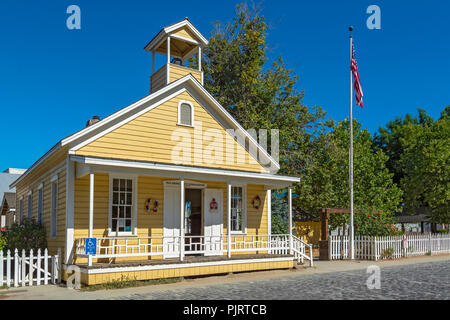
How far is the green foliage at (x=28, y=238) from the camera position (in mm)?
16031

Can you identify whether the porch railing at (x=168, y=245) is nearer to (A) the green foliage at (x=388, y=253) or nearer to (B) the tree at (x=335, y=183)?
(A) the green foliage at (x=388, y=253)

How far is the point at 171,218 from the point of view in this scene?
53.3 feet

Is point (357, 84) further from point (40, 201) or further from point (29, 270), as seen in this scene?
point (29, 270)

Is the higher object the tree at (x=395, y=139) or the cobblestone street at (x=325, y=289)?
the tree at (x=395, y=139)

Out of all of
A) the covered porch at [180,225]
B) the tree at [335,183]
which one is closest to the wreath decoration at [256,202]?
the covered porch at [180,225]

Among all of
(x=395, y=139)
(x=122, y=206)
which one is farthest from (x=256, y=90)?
(x=395, y=139)

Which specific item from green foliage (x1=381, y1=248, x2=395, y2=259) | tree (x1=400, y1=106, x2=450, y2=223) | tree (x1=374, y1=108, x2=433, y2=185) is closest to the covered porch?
green foliage (x1=381, y1=248, x2=395, y2=259)

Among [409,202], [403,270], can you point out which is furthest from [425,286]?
[409,202]

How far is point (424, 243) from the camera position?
24484mm

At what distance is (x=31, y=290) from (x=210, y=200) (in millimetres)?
7120

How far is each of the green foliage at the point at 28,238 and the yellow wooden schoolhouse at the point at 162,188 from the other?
0.93 feet

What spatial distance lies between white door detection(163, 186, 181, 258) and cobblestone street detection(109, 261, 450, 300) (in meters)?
3.34

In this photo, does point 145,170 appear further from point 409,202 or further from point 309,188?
point 409,202

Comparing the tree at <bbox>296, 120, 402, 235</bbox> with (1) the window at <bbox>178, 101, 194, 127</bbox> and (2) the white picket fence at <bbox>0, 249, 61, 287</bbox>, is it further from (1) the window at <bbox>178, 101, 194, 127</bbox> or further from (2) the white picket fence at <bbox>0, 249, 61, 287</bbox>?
(2) the white picket fence at <bbox>0, 249, 61, 287</bbox>
